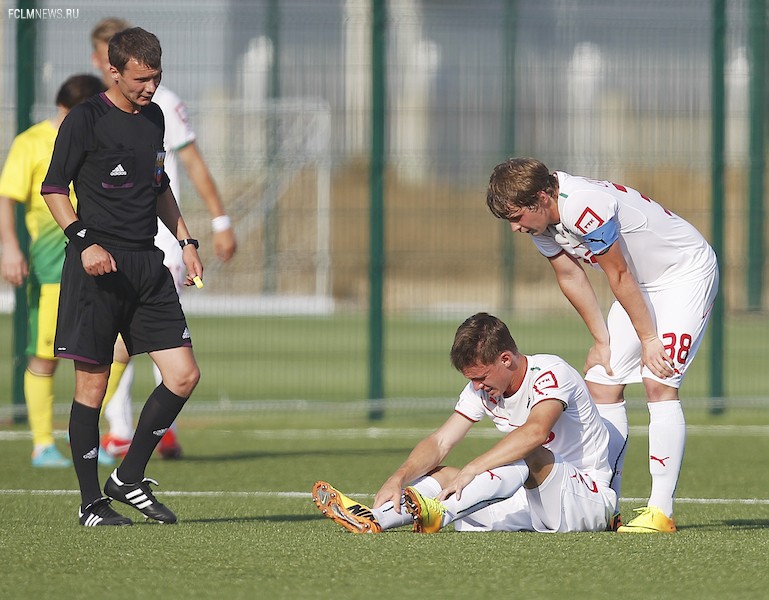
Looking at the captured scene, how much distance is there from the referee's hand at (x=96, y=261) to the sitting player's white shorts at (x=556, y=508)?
67.2 inches

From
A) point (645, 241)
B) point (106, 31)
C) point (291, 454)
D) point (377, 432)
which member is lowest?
point (377, 432)

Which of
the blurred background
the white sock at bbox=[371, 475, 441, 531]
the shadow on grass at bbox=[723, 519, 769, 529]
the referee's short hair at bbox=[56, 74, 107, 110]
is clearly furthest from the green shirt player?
the shadow on grass at bbox=[723, 519, 769, 529]

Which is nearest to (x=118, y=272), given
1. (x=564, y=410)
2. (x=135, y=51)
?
(x=135, y=51)

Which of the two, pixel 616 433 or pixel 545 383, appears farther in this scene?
pixel 616 433

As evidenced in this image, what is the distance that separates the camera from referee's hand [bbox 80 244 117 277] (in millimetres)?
5809

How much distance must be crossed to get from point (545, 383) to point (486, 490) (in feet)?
1.55

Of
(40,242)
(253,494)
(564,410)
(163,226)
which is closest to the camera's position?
(564,410)

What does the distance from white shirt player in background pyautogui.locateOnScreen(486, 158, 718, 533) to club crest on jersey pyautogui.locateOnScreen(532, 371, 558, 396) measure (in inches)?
16.4

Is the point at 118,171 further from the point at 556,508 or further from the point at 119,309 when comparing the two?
the point at 556,508

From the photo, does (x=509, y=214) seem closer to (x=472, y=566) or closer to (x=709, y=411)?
(x=472, y=566)

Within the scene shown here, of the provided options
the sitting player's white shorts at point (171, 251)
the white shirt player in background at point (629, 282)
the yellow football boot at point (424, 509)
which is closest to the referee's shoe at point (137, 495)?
the yellow football boot at point (424, 509)

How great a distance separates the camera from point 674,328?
598 centimetres

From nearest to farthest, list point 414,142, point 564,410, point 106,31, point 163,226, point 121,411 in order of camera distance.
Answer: point 564,410 → point 106,31 → point 163,226 → point 121,411 → point 414,142

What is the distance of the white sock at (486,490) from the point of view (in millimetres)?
5582
